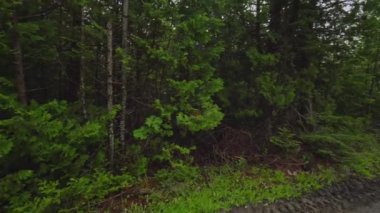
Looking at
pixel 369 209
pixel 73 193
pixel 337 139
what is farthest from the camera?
pixel 337 139

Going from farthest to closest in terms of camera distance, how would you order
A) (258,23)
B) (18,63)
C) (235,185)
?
(258,23)
(235,185)
(18,63)

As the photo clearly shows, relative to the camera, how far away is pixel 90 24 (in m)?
5.06

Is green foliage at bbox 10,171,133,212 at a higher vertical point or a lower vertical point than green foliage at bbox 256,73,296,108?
lower

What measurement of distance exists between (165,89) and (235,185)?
228cm

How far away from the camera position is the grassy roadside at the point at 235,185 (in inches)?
195

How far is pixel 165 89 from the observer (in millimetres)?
5418

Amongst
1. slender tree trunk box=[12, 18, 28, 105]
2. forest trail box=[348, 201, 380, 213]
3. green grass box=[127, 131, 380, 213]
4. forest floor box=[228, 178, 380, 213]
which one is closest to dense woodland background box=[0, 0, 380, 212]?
slender tree trunk box=[12, 18, 28, 105]

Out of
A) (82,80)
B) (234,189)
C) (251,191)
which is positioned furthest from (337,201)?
(82,80)

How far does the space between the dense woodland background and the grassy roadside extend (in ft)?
0.75

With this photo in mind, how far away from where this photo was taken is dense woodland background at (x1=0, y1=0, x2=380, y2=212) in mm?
3949

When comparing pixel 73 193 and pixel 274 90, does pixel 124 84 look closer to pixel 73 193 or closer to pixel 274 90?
pixel 73 193

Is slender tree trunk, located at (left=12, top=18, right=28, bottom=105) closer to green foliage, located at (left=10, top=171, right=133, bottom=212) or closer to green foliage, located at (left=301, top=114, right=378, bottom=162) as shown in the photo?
green foliage, located at (left=10, top=171, right=133, bottom=212)

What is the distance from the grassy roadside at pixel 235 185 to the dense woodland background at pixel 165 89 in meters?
0.23

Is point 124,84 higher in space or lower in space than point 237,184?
higher
